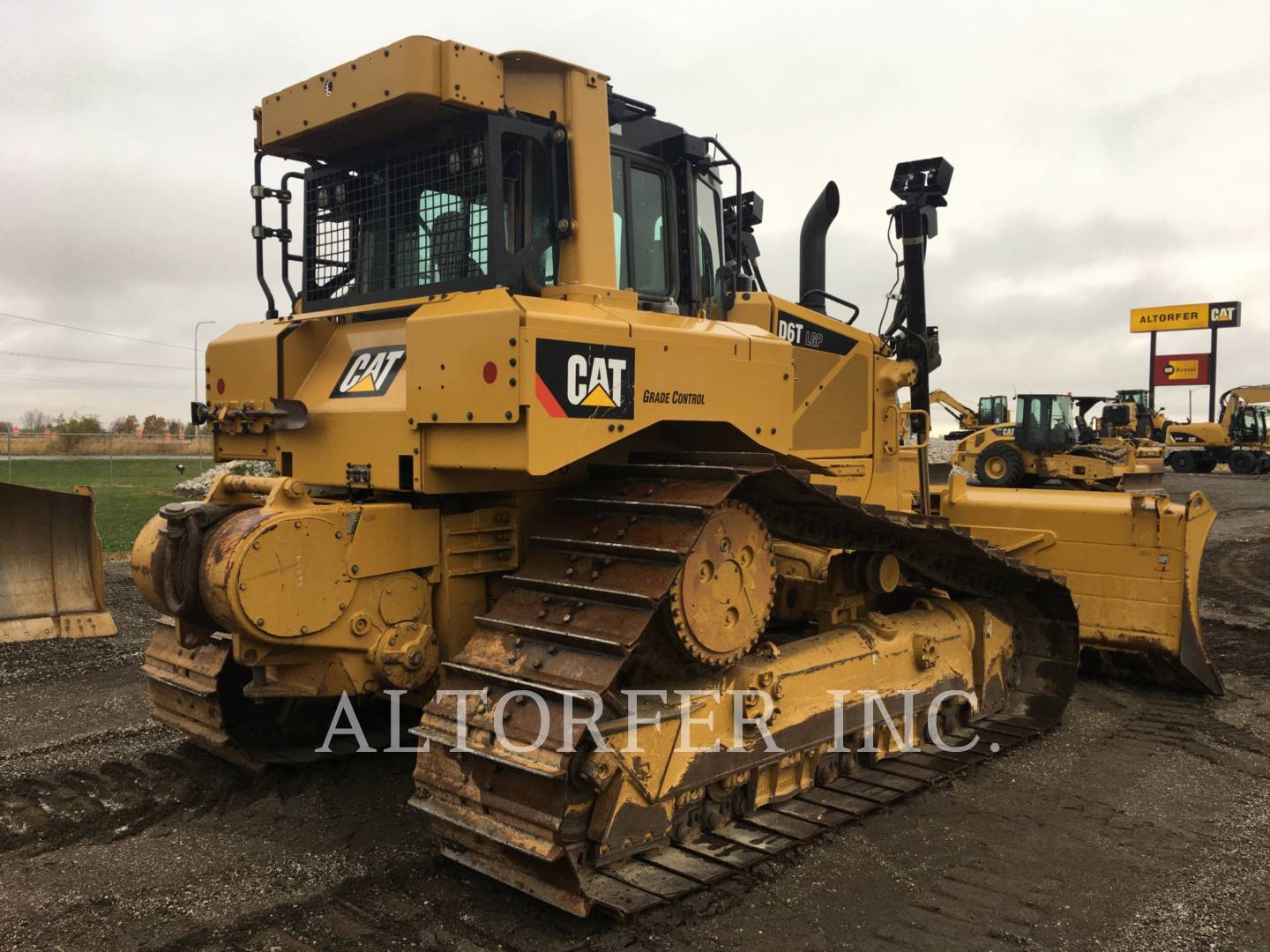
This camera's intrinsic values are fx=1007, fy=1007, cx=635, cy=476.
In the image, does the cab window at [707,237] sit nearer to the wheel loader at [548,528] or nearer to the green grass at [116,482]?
the wheel loader at [548,528]

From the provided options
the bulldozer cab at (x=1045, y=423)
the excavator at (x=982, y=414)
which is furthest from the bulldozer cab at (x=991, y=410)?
the bulldozer cab at (x=1045, y=423)

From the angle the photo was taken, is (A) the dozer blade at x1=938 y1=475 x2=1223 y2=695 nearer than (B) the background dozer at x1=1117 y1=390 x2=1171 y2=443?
Yes

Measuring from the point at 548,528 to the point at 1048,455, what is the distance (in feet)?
70.3

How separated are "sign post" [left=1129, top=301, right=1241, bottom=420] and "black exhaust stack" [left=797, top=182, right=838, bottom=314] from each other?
50196 mm

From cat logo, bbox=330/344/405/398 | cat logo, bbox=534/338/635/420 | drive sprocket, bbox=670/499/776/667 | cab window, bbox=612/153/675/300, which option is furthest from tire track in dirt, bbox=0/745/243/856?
cab window, bbox=612/153/675/300

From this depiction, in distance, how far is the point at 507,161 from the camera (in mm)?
4543

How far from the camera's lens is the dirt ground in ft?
12.0

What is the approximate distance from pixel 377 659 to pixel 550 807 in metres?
1.18

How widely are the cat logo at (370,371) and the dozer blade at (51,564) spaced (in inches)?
96.1

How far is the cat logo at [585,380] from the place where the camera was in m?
3.76

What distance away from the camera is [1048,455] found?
76.5 ft

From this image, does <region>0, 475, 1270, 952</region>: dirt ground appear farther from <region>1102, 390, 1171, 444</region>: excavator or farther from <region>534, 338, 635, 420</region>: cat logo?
<region>1102, 390, 1171, 444</region>: excavator

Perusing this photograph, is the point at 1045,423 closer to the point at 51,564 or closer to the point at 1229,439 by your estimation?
the point at 1229,439

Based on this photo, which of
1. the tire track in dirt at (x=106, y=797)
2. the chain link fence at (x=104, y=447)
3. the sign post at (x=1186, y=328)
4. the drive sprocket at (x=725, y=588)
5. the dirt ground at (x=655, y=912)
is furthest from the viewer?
the sign post at (x=1186, y=328)
